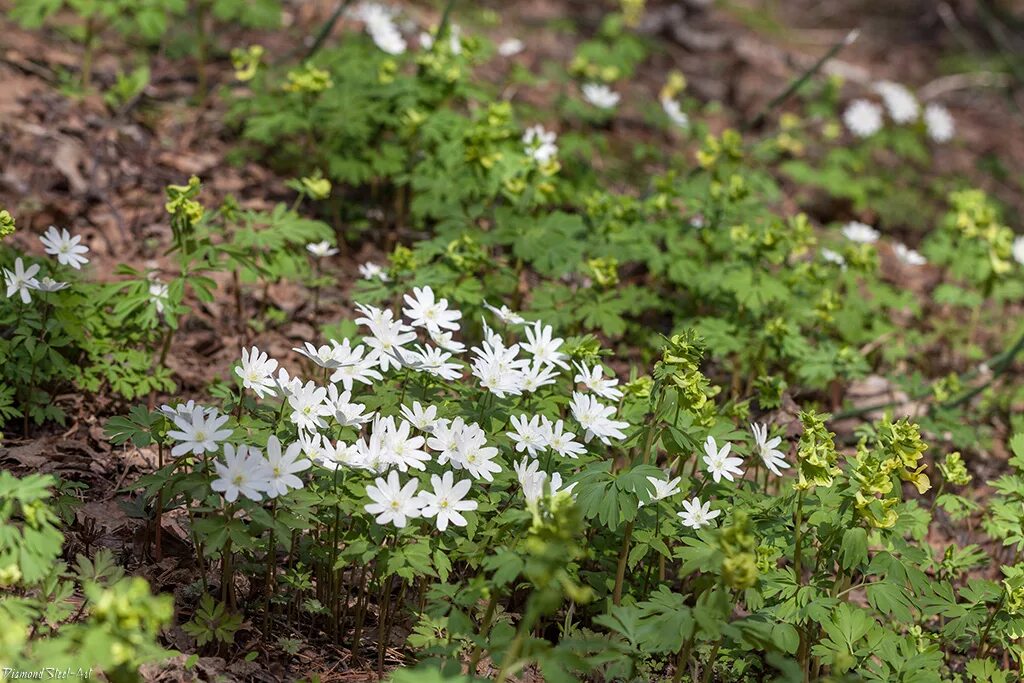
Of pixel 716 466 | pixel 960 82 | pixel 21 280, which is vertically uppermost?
pixel 21 280

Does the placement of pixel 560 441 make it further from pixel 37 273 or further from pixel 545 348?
pixel 37 273

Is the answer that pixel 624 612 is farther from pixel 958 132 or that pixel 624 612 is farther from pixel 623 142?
pixel 958 132

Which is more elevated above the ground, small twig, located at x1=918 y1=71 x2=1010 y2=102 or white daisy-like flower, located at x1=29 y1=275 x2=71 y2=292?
white daisy-like flower, located at x1=29 y1=275 x2=71 y2=292

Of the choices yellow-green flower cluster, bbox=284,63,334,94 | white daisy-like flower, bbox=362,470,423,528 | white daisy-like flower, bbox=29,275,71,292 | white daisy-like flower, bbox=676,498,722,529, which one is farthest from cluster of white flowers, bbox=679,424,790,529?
yellow-green flower cluster, bbox=284,63,334,94

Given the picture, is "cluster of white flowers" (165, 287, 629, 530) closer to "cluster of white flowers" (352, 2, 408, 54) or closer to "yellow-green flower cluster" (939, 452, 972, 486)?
"yellow-green flower cluster" (939, 452, 972, 486)

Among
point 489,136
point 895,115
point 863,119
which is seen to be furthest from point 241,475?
point 895,115
